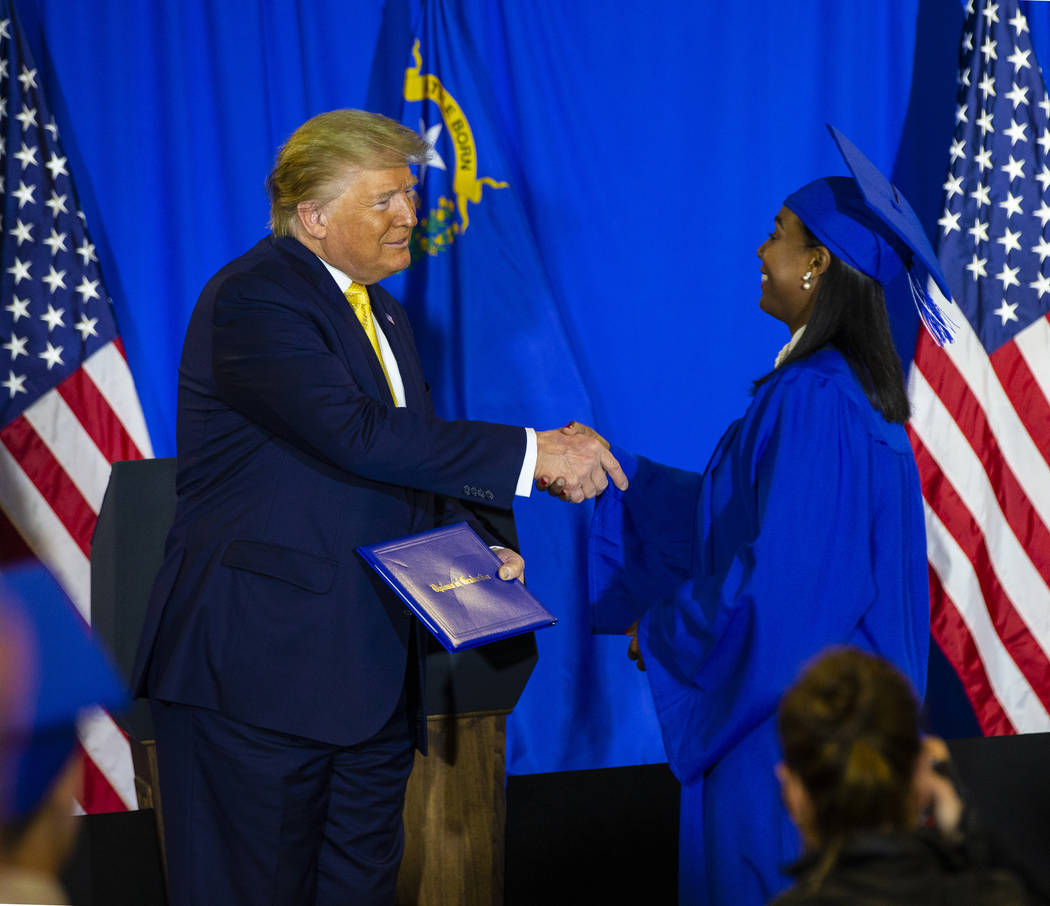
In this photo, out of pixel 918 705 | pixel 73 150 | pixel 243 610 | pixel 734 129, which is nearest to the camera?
pixel 918 705

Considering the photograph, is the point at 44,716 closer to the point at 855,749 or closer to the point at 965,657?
the point at 855,749

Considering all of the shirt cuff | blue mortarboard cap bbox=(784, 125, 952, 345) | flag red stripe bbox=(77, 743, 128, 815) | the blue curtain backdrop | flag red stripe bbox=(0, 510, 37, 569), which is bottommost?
flag red stripe bbox=(77, 743, 128, 815)

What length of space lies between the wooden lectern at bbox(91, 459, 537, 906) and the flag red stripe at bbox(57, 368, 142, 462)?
2.25 feet

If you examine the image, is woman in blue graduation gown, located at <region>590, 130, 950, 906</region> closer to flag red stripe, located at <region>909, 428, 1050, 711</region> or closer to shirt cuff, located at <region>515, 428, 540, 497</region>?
shirt cuff, located at <region>515, 428, 540, 497</region>

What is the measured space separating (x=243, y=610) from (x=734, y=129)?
2433mm

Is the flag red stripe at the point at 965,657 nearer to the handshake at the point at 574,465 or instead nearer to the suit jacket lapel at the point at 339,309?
the handshake at the point at 574,465

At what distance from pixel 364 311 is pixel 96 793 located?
1961 millimetres

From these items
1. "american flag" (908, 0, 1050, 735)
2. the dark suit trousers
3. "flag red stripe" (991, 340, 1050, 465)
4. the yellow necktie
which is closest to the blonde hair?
the yellow necktie

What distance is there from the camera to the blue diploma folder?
1.93m

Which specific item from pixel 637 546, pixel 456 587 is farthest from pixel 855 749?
pixel 637 546

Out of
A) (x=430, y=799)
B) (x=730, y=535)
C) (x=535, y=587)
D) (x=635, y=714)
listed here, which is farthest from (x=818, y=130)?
(x=430, y=799)

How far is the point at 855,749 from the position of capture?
1.09 metres

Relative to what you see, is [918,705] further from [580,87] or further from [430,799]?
[580,87]

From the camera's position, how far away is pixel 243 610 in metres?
1.94
